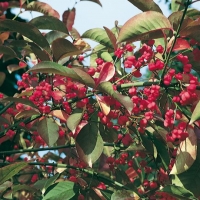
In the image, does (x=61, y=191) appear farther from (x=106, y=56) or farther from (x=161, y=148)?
(x=106, y=56)

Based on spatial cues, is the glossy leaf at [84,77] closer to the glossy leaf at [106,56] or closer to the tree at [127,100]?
the tree at [127,100]

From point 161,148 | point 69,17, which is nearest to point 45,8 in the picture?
point 69,17

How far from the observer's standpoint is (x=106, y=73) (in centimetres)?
145

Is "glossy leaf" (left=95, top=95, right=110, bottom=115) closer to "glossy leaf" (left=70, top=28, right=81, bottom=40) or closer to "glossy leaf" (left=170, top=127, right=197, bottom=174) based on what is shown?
"glossy leaf" (left=170, top=127, right=197, bottom=174)

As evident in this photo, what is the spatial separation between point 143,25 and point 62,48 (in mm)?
344

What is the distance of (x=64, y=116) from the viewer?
1.64m

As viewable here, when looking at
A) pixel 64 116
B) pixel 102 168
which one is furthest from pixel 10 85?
pixel 64 116

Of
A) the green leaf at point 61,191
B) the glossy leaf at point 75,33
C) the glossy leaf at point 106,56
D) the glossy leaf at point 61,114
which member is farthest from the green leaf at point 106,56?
the green leaf at point 61,191

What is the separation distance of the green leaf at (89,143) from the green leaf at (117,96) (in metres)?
0.20

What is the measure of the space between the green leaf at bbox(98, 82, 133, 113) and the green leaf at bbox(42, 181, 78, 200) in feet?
1.29

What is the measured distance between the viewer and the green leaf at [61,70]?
1.30 m

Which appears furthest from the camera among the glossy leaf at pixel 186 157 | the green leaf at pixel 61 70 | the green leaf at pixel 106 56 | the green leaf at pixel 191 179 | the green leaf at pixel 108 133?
the green leaf at pixel 106 56

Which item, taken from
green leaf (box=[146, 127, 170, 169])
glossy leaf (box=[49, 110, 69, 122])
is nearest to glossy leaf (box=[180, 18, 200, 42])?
green leaf (box=[146, 127, 170, 169])

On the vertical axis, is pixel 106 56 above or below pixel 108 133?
above
